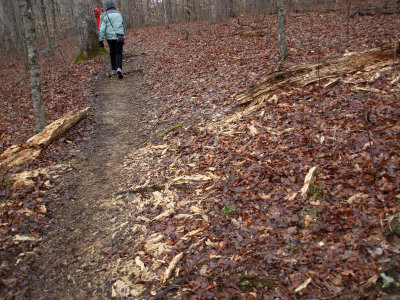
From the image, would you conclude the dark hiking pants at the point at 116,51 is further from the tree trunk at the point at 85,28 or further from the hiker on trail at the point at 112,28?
the tree trunk at the point at 85,28

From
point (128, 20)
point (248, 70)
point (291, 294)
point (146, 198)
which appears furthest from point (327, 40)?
point (128, 20)

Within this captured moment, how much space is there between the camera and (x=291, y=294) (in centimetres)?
303

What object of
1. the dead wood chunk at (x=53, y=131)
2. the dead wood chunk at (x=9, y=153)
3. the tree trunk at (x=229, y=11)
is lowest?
the dead wood chunk at (x=9, y=153)

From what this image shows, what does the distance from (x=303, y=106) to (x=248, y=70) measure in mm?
3721

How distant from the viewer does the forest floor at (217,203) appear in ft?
10.9

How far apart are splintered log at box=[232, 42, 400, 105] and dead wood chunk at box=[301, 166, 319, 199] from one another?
3.12m

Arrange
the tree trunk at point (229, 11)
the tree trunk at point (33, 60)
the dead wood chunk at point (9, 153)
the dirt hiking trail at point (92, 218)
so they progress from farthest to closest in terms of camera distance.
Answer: the tree trunk at point (229, 11) < the tree trunk at point (33, 60) < the dead wood chunk at point (9, 153) < the dirt hiking trail at point (92, 218)

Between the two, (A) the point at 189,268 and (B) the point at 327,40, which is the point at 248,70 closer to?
(B) the point at 327,40

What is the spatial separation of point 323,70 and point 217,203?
4.63m

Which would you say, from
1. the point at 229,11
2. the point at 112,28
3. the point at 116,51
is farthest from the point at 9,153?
the point at 229,11

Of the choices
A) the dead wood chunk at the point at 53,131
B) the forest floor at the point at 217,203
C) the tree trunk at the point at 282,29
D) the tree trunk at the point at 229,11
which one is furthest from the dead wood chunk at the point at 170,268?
the tree trunk at the point at 229,11

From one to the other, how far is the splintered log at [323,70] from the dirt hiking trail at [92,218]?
10.1ft

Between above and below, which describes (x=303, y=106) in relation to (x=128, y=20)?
below

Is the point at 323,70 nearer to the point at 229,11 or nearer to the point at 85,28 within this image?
the point at 85,28
